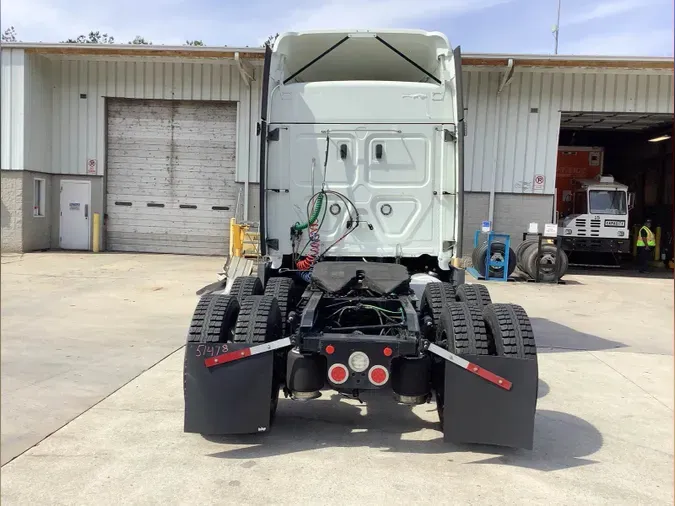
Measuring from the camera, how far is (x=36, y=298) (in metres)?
9.50

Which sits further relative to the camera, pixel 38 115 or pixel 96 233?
pixel 96 233

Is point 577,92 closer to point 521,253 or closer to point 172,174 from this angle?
point 521,253

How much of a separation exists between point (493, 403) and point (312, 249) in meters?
3.03

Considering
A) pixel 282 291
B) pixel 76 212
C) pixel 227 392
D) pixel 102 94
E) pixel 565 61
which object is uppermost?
pixel 565 61

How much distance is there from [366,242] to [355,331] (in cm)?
224

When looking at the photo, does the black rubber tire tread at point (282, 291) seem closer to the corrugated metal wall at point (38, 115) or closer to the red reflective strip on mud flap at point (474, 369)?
the red reflective strip on mud flap at point (474, 369)

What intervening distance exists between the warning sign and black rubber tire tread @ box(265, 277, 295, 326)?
12.5 meters

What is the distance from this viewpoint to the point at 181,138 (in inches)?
674

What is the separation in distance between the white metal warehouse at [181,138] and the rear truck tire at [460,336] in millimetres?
12702

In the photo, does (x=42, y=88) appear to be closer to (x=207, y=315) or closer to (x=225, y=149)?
(x=225, y=149)

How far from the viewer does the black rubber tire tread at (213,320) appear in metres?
3.93

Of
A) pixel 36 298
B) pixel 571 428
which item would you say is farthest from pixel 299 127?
pixel 36 298

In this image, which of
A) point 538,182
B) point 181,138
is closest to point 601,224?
point 538,182

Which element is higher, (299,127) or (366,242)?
(299,127)
